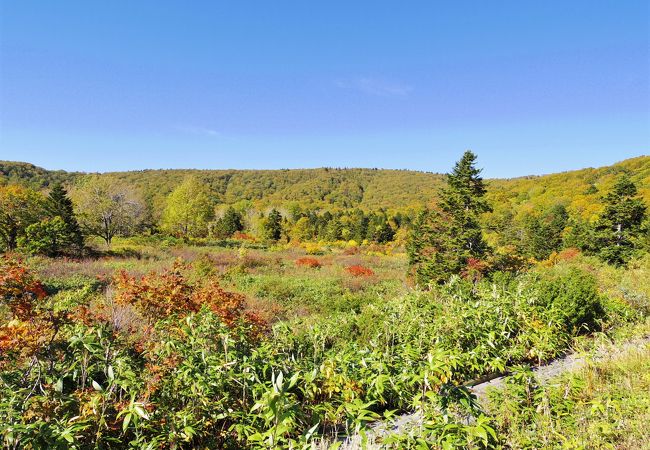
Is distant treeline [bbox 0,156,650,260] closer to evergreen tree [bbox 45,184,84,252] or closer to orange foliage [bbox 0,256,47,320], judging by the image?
evergreen tree [bbox 45,184,84,252]

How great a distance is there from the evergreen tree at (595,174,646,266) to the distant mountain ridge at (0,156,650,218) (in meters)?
26.9

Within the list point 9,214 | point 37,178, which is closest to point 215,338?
point 9,214

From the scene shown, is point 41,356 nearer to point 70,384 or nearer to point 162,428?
point 70,384

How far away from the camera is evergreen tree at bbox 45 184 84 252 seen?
17.9 metres

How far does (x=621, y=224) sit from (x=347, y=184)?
89.3 metres

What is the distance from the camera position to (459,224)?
491 inches

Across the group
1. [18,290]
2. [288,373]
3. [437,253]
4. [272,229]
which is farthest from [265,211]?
[288,373]

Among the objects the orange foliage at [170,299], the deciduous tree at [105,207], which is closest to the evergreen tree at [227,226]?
the deciduous tree at [105,207]

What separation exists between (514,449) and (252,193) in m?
92.0

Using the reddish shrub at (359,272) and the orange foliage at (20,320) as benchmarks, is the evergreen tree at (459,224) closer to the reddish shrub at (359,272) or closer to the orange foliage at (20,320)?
the reddish shrub at (359,272)

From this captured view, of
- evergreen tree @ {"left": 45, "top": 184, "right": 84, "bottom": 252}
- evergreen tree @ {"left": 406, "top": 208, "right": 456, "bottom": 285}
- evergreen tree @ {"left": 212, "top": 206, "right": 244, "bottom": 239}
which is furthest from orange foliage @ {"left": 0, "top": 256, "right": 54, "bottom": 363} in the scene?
evergreen tree @ {"left": 212, "top": 206, "right": 244, "bottom": 239}

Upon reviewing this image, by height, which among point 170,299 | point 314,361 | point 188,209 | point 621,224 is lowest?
point 314,361

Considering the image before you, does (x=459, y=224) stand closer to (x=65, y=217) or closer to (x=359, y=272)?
(x=359, y=272)

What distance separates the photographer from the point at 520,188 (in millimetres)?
62188
